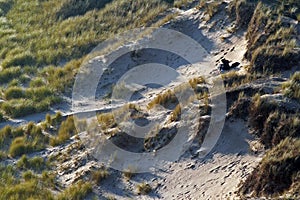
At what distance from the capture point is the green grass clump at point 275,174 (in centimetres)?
760

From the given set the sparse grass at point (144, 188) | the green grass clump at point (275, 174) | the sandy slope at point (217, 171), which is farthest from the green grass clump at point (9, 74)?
the green grass clump at point (275, 174)

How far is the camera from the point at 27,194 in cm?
967

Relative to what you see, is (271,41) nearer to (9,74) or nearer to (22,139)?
(22,139)

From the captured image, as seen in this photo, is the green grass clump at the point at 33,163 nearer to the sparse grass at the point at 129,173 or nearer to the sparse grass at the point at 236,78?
the sparse grass at the point at 129,173

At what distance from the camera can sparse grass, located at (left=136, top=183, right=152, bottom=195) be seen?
922 cm

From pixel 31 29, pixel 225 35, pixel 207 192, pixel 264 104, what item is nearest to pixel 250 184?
pixel 207 192

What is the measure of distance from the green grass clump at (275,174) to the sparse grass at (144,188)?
1835 millimetres

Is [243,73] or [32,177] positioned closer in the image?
[32,177]

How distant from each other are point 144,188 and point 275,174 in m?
2.51

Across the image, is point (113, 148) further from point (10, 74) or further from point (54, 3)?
point (54, 3)

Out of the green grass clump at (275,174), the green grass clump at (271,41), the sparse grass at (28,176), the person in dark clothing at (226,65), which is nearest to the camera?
the green grass clump at (275,174)

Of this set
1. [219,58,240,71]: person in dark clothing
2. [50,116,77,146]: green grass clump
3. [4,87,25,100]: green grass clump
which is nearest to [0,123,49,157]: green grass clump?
[50,116,77,146]: green grass clump

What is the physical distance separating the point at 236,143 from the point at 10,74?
816cm

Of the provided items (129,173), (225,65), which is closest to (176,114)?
(129,173)
